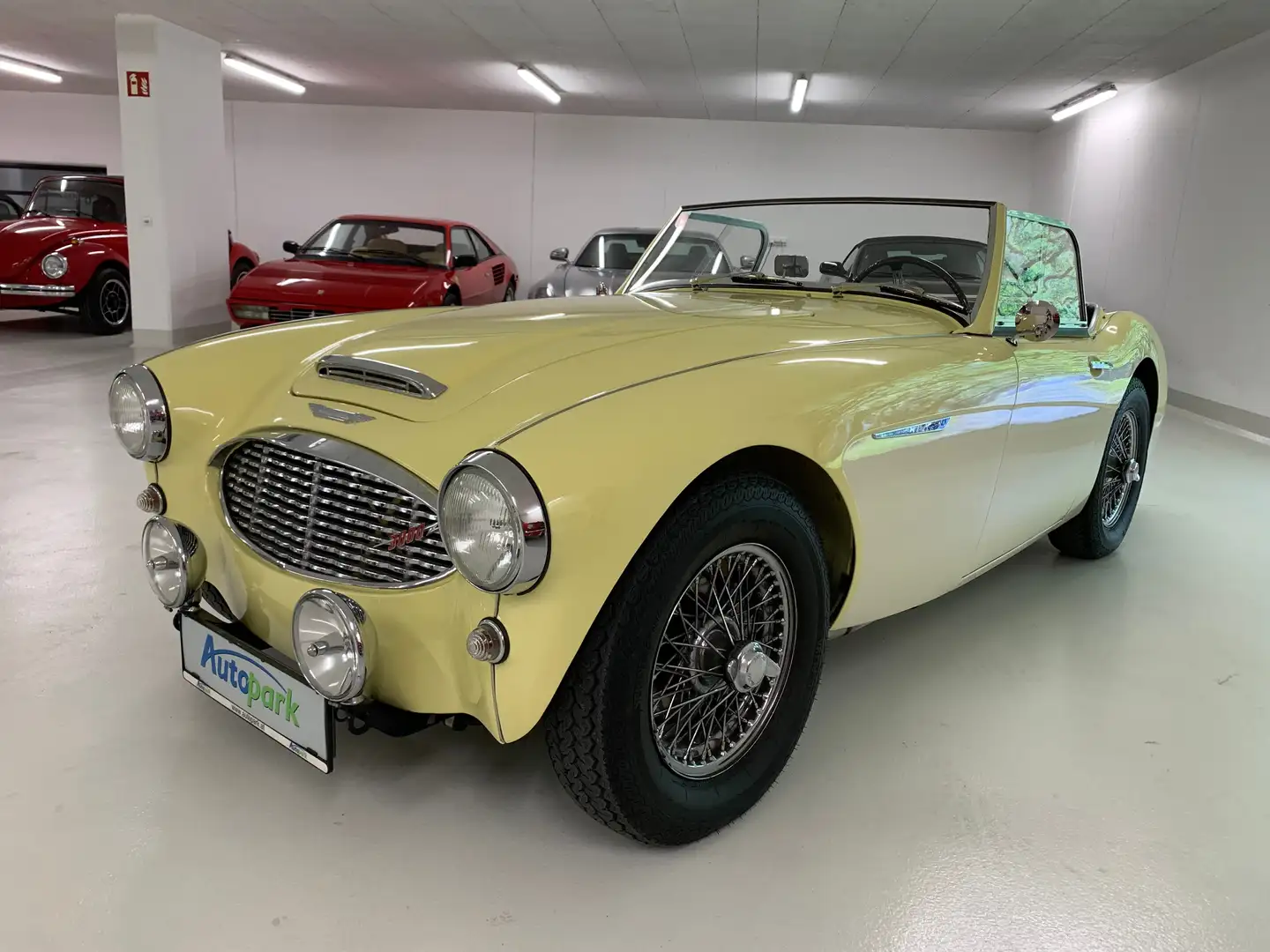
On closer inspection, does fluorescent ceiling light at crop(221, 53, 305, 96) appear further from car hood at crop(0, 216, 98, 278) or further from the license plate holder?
the license plate holder

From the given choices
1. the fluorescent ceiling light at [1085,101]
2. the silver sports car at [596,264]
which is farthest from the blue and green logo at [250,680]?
the fluorescent ceiling light at [1085,101]

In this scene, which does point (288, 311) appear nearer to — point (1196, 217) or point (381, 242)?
point (381, 242)

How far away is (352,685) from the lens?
1516 mm

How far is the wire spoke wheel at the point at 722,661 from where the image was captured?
5.61 feet

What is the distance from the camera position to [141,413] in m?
1.97

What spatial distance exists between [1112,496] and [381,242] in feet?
22.1

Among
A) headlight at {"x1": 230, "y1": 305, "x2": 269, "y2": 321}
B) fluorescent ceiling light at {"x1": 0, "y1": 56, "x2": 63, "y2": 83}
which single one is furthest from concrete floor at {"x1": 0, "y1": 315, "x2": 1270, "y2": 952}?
fluorescent ceiling light at {"x1": 0, "y1": 56, "x2": 63, "y2": 83}

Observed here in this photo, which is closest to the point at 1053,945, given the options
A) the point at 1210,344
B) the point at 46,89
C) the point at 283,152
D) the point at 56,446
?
the point at 56,446

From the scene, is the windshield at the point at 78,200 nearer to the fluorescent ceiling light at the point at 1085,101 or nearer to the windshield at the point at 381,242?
the windshield at the point at 381,242

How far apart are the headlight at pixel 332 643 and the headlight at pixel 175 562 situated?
0.45m

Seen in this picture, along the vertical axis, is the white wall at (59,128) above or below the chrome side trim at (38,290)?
above

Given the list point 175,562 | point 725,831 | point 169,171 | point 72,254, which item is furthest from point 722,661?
point 72,254

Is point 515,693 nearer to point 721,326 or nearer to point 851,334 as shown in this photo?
point 721,326

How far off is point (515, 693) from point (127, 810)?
3.19 ft
